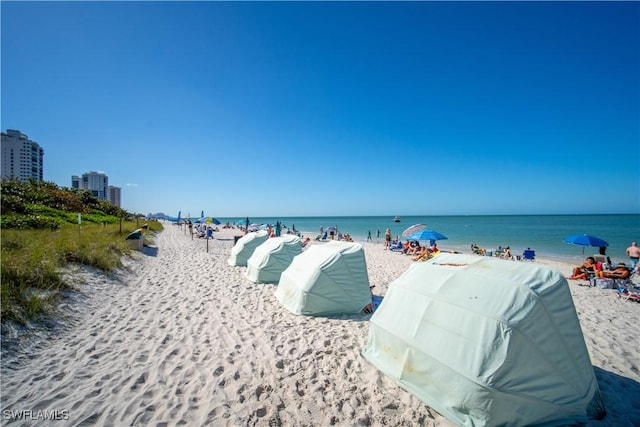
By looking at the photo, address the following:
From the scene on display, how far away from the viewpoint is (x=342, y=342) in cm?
527

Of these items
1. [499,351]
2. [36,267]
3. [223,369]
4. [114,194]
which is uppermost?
[114,194]

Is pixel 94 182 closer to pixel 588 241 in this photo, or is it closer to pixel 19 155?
pixel 19 155

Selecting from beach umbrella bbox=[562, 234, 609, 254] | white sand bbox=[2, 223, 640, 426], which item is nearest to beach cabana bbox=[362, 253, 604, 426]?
white sand bbox=[2, 223, 640, 426]

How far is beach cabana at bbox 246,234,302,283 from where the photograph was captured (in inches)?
375

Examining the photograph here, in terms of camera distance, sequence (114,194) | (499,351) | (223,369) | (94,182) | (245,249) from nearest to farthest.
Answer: (499,351), (223,369), (245,249), (94,182), (114,194)

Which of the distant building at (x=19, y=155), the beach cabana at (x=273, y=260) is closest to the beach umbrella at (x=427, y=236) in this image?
the beach cabana at (x=273, y=260)

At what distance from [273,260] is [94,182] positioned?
104299 mm

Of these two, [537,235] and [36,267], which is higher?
[36,267]

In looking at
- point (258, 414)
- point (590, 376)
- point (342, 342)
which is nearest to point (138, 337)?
point (258, 414)

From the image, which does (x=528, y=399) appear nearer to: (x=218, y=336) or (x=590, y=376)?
(x=590, y=376)

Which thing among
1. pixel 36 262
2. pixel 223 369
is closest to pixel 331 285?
pixel 223 369

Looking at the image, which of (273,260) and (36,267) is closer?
(36,267)

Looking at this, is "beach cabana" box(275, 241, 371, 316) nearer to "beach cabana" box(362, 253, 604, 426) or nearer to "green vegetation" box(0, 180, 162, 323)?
"beach cabana" box(362, 253, 604, 426)

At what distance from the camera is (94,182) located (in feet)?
280
